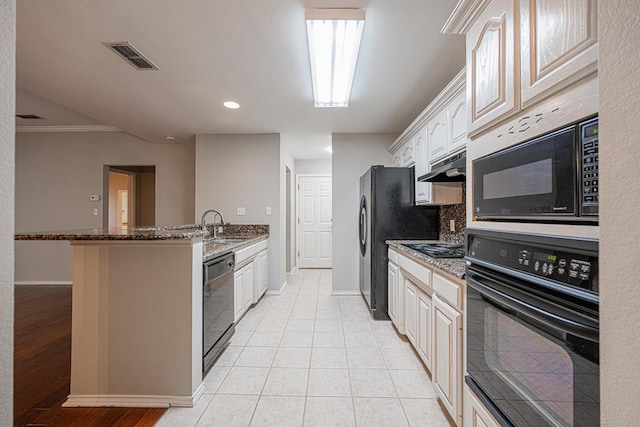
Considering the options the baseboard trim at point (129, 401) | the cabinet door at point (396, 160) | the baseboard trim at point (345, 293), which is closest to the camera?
the baseboard trim at point (129, 401)

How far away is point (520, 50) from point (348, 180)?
3392mm


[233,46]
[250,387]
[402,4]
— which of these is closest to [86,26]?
[233,46]

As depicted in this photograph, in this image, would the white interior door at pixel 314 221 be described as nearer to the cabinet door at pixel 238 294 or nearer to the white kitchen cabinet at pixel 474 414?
the cabinet door at pixel 238 294

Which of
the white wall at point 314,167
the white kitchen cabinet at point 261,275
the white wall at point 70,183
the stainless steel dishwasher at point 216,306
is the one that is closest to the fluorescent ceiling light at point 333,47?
the stainless steel dishwasher at point 216,306

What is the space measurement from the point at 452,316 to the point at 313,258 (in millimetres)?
5074

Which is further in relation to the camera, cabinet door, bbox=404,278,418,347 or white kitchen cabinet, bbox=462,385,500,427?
cabinet door, bbox=404,278,418,347

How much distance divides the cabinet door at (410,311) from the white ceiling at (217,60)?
1765mm

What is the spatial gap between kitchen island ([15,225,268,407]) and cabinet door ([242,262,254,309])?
1.40 metres

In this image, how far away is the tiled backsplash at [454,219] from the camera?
2.79 meters

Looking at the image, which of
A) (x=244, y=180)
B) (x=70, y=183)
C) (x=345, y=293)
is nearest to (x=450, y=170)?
(x=345, y=293)

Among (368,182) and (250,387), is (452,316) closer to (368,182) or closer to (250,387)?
(250,387)

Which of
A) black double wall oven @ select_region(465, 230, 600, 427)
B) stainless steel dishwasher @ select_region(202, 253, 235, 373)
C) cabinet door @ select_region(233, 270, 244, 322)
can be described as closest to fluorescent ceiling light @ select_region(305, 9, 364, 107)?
black double wall oven @ select_region(465, 230, 600, 427)

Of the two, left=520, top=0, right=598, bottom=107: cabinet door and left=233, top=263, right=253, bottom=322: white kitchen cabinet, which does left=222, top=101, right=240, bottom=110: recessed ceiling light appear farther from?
left=520, top=0, right=598, bottom=107: cabinet door

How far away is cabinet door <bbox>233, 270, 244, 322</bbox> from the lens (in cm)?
296
